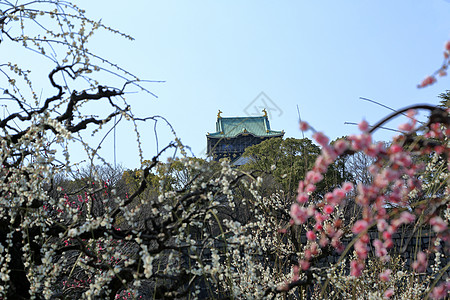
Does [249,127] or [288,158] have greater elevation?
[249,127]

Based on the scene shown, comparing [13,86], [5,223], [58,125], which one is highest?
[13,86]

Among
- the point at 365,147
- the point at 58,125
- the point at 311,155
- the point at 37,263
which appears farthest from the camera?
the point at 311,155

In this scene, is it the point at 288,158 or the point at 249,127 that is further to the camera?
the point at 249,127

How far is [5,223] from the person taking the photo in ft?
6.84

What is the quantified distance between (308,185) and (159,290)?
116 centimetres

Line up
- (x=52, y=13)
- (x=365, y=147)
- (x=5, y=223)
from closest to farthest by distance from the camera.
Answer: (x=365, y=147) → (x=5, y=223) → (x=52, y=13)

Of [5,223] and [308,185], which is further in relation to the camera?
[5,223]

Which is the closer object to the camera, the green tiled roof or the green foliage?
the green foliage

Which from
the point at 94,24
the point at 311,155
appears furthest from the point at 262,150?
the point at 94,24

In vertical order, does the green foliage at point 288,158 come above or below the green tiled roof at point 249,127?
below

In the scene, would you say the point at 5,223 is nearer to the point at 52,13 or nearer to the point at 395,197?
the point at 52,13

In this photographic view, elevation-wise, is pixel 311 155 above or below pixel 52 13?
above

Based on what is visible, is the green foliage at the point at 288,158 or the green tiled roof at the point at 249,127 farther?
the green tiled roof at the point at 249,127

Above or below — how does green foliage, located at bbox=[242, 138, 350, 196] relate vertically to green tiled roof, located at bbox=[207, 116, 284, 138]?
below
